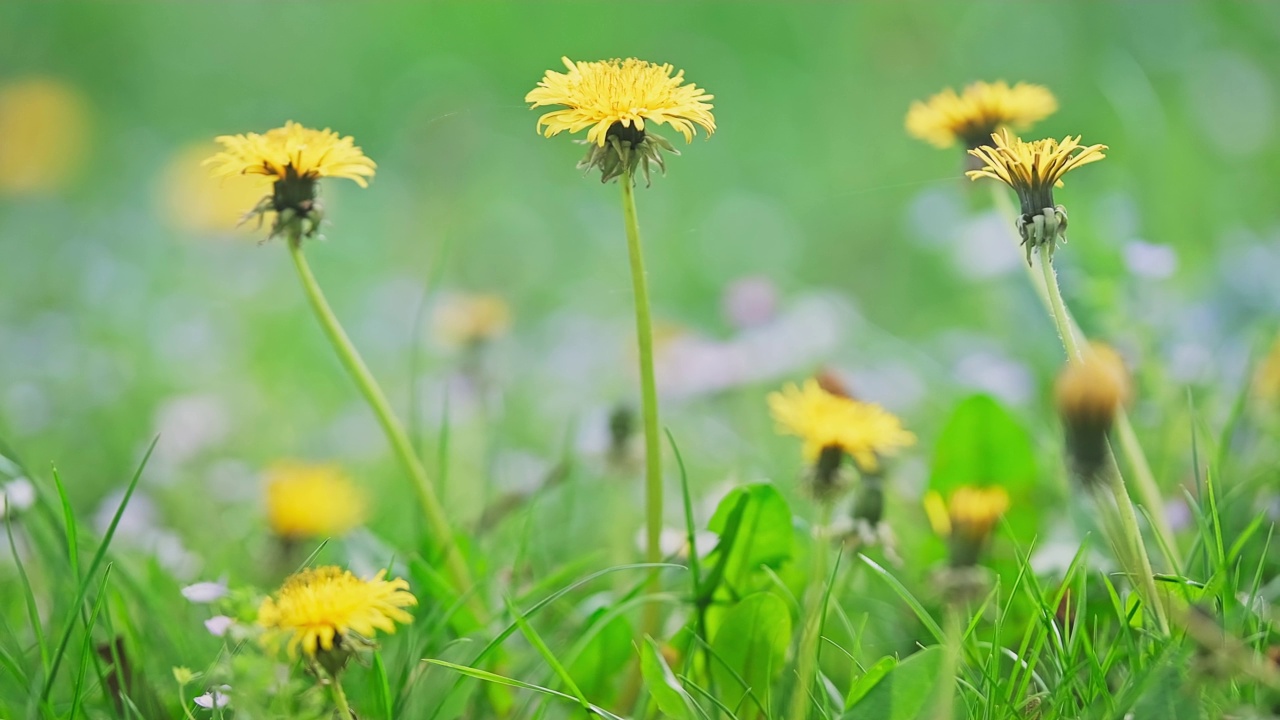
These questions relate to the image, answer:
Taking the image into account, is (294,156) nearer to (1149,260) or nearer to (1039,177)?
(1039,177)

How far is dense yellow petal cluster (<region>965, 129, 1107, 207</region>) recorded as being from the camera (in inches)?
27.2

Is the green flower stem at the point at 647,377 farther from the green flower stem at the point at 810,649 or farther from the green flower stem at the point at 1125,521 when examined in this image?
the green flower stem at the point at 1125,521

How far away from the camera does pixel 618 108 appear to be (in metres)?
0.72

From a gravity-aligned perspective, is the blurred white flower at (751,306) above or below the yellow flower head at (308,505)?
above

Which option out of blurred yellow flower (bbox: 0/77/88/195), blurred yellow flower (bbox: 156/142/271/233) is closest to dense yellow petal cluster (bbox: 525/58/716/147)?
blurred yellow flower (bbox: 156/142/271/233)

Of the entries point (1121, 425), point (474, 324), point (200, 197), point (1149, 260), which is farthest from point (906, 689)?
point (200, 197)

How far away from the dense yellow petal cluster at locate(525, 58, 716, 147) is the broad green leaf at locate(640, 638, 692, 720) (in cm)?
33

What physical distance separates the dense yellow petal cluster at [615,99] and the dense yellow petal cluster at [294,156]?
0.45 feet

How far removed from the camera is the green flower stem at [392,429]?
31.0 inches

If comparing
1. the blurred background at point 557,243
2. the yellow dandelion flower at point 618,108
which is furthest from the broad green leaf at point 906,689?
the blurred background at point 557,243

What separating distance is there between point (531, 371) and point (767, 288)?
0.53m

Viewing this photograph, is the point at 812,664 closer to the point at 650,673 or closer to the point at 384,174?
the point at 650,673

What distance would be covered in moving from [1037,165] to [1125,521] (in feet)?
0.76

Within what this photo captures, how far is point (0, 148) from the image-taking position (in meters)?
2.94
